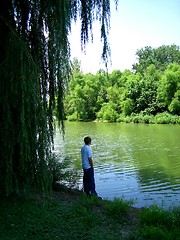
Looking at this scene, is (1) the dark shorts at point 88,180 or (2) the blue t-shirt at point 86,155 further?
(1) the dark shorts at point 88,180

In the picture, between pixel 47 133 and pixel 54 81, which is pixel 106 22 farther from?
pixel 47 133

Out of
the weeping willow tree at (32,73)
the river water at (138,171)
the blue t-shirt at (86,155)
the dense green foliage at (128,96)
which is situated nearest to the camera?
the weeping willow tree at (32,73)

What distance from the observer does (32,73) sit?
4.12m

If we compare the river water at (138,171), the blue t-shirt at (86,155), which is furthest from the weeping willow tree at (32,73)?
the river water at (138,171)

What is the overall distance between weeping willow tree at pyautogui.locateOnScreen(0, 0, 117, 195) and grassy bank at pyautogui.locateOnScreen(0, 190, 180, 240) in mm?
939

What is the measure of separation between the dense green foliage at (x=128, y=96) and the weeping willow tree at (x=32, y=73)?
39.1m

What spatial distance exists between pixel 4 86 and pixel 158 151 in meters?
18.4

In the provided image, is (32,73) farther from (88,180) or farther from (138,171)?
(138,171)

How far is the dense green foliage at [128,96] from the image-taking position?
5462cm

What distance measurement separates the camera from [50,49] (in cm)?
469

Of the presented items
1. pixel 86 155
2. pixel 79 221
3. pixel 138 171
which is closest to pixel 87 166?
pixel 86 155

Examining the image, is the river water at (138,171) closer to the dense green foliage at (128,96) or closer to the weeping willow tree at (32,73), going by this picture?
the weeping willow tree at (32,73)

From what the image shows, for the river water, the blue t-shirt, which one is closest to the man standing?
the blue t-shirt

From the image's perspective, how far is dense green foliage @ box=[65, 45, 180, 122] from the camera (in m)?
54.6
